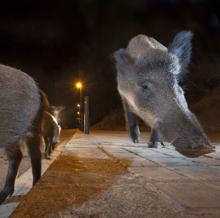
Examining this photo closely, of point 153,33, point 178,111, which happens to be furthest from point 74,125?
point 178,111

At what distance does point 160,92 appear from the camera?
3.47m

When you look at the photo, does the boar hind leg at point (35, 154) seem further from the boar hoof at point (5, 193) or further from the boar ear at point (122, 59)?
the boar ear at point (122, 59)

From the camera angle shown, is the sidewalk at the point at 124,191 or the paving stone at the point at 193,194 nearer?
the sidewalk at the point at 124,191

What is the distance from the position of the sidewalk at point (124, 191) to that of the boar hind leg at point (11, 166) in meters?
0.31

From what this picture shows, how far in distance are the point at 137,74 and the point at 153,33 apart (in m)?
3.81

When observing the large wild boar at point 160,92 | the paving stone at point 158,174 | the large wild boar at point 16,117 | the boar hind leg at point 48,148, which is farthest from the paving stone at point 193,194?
the boar hind leg at point 48,148

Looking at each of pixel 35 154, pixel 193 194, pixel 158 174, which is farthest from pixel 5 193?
pixel 193 194

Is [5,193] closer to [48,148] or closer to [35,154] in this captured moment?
[35,154]

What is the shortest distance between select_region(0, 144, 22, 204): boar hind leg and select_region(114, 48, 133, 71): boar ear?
1750 mm

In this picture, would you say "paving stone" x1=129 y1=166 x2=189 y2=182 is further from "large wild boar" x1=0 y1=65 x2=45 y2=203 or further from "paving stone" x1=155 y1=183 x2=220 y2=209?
"large wild boar" x1=0 y1=65 x2=45 y2=203

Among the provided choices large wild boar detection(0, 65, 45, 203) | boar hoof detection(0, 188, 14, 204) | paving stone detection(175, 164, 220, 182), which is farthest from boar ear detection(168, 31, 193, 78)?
boar hoof detection(0, 188, 14, 204)

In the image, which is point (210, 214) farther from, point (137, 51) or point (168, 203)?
point (137, 51)

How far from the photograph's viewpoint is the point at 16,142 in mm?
2963

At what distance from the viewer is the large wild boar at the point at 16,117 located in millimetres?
2905
